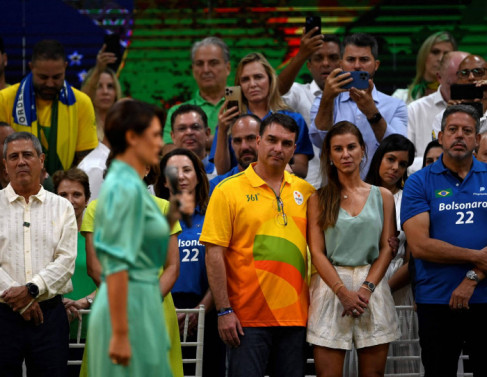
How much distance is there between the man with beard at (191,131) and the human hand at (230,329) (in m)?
1.89

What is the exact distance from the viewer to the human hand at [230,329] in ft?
16.3

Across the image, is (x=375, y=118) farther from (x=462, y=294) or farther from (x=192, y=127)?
(x=462, y=294)

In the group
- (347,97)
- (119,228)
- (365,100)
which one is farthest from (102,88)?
(119,228)

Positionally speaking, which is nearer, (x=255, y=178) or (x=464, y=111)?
(x=255, y=178)

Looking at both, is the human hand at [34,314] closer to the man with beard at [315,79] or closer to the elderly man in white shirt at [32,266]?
the elderly man in white shirt at [32,266]

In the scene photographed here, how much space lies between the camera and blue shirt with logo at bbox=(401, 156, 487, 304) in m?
5.17

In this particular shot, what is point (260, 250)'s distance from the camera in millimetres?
5078

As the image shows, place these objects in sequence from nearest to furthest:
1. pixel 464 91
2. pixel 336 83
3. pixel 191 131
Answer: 1. pixel 336 83
2. pixel 464 91
3. pixel 191 131

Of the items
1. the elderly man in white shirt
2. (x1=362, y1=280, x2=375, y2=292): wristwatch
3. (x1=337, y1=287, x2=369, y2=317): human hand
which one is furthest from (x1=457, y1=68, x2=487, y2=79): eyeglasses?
the elderly man in white shirt

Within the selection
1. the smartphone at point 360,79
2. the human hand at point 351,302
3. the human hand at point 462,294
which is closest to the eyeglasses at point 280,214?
the human hand at point 351,302

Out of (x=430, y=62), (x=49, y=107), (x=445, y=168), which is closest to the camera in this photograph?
(x=445, y=168)

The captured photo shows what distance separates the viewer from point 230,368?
5.03 meters

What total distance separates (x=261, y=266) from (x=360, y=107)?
5.38 ft

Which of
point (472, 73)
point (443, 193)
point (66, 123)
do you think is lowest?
point (443, 193)
